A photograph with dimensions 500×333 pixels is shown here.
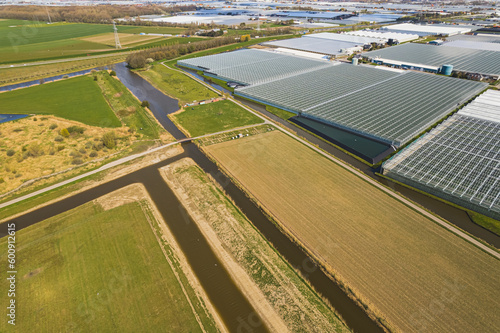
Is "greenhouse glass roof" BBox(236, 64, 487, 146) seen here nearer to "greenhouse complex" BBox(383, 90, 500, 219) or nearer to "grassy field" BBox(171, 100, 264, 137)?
"greenhouse complex" BBox(383, 90, 500, 219)

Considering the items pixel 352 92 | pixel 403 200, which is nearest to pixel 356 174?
pixel 403 200

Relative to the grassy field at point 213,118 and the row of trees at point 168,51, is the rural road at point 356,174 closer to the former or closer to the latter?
the grassy field at point 213,118

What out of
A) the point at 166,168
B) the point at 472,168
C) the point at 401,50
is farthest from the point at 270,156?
the point at 401,50

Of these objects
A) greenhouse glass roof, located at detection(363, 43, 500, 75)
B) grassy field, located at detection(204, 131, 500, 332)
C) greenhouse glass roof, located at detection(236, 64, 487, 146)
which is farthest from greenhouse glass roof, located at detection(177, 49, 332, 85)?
grassy field, located at detection(204, 131, 500, 332)

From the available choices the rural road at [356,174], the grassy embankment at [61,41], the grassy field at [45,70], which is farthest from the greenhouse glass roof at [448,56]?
the grassy field at [45,70]

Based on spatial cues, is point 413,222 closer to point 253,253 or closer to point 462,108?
point 253,253

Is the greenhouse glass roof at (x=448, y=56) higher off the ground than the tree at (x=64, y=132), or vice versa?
the greenhouse glass roof at (x=448, y=56)

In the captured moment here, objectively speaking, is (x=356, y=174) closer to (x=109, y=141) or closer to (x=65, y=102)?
(x=109, y=141)
